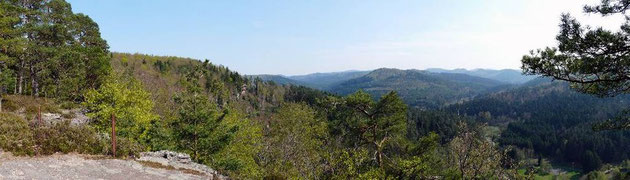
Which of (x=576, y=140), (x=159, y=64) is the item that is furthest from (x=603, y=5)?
(x=576, y=140)

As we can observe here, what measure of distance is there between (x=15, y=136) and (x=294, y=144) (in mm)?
30485

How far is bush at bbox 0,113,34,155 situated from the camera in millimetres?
19234

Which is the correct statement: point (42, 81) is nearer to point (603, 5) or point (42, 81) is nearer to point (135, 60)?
point (603, 5)

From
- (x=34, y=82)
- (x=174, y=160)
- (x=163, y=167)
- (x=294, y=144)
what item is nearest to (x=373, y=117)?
(x=294, y=144)

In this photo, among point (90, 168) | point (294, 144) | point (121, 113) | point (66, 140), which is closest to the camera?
point (90, 168)

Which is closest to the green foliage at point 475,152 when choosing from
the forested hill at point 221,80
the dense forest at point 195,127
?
the dense forest at point 195,127

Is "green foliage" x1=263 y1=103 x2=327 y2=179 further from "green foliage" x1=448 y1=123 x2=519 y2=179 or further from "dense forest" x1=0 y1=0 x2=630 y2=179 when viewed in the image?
"green foliage" x1=448 y1=123 x2=519 y2=179

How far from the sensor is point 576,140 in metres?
196

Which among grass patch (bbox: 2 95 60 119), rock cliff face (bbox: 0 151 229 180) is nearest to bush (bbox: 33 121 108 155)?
rock cliff face (bbox: 0 151 229 180)

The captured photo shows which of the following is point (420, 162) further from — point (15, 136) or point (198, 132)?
point (15, 136)

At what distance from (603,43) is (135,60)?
157158 millimetres

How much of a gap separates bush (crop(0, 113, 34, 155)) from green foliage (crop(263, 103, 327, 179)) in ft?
61.3

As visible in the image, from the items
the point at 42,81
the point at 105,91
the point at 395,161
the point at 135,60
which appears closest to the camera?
the point at 395,161

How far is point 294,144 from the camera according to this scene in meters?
46.4
